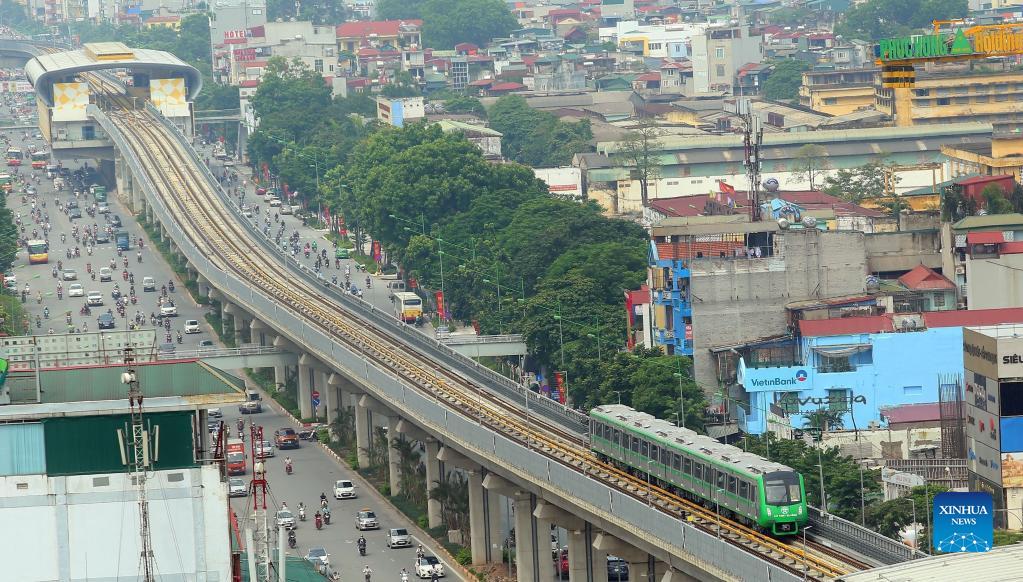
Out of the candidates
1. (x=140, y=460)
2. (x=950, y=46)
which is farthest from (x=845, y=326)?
(x=140, y=460)

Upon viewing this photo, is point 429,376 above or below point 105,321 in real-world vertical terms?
above

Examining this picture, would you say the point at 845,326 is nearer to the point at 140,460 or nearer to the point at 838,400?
the point at 838,400

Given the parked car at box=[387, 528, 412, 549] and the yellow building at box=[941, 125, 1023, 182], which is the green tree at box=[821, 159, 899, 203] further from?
the parked car at box=[387, 528, 412, 549]

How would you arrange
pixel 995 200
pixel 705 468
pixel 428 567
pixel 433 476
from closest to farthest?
pixel 705 468, pixel 428 567, pixel 433 476, pixel 995 200

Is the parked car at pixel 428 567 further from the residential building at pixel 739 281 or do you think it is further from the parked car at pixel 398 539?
the residential building at pixel 739 281

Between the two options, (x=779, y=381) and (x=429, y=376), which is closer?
(x=429, y=376)

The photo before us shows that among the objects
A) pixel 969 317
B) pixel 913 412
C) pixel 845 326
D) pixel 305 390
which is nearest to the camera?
pixel 913 412

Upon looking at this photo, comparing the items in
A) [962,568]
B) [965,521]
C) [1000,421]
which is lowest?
[1000,421]

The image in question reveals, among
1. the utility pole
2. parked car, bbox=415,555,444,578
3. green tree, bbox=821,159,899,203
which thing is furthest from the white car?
green tree, bbox=821,159,899,203
